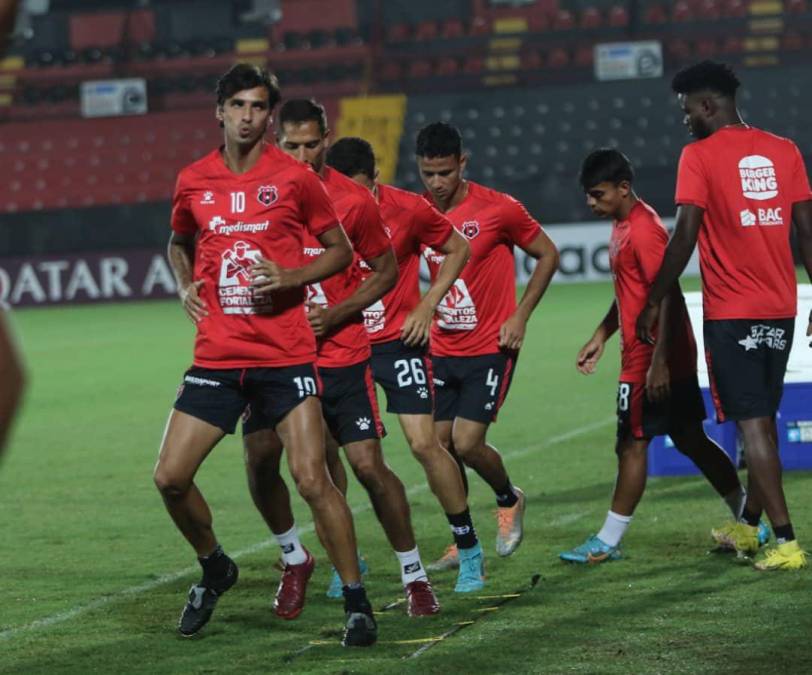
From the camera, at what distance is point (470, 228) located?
766 centimetres

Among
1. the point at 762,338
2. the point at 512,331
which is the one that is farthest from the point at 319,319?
the point at 762,338

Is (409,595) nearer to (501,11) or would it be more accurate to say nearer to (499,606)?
(499,606)

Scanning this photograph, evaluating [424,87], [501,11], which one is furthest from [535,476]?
[501,11]

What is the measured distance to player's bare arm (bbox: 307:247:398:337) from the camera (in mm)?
6355

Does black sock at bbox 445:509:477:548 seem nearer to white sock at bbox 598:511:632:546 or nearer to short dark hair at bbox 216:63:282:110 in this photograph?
white sock at bbox 598:511:632:546

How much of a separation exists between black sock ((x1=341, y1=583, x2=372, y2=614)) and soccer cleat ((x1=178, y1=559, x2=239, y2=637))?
22.7 inches

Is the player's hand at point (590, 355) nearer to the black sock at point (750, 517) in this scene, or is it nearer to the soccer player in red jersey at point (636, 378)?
the soccer player in red jersey at point (636, 378)

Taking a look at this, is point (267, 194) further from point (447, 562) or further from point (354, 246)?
point (447, 562)

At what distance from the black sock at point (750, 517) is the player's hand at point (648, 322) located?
0.90 m

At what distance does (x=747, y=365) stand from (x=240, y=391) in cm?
218

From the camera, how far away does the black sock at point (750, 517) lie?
729 cm

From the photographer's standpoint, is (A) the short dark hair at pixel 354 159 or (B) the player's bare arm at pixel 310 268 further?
(A) the short dark hair at pixel 354 159

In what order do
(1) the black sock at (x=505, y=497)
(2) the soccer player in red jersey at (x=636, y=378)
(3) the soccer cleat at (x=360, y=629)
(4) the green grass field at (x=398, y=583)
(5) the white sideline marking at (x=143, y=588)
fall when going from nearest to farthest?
(4) the green grass field at (x=398, y=583) → (3) the soccer cleat at (x=360, y=629) → (5) the white sideline marking at (x=143, y=588) → (2) the soccer player in red jersey at (x=636, y=378) → (1) the black sock at (x=505, y=497)

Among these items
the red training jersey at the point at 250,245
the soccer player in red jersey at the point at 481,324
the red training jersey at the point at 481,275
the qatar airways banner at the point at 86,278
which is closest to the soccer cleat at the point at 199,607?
the red training jersey at the point at 250,245
